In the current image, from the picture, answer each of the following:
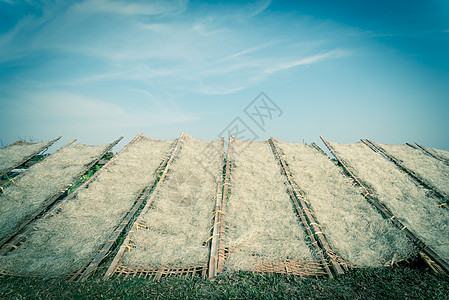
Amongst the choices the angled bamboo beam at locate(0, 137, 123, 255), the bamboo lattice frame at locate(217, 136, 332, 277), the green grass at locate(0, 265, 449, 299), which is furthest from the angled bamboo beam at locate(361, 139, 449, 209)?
the angled bamboo beam at locate(0, 137, 123, 255)

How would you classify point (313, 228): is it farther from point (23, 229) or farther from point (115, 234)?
point (23, 229)

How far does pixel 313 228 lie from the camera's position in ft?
14.0

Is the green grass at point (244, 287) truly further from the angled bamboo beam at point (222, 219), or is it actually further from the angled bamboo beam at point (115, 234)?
the angled bamboo beam at point (222, 219)

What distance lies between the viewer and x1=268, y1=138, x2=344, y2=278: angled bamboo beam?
3506 mm

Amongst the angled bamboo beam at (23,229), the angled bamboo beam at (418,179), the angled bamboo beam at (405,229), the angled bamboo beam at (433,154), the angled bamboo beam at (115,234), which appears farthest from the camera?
the angled bamboo beam at (433,154)

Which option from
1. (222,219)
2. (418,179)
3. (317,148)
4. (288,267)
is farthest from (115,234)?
(418,179)

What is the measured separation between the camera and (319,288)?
10.0 feet

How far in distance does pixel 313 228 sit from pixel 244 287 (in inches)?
76.7

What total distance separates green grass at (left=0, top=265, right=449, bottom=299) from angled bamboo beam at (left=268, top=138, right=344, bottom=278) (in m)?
0.24

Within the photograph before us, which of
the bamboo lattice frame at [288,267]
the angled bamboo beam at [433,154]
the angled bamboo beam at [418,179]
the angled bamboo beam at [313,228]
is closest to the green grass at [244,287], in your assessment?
the bamboo lattice frame at [288,267]

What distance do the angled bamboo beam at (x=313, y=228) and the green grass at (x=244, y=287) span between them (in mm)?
245

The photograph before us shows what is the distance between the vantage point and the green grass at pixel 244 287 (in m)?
2.91

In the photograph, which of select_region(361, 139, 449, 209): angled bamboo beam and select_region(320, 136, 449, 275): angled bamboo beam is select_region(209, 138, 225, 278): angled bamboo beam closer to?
select_region(320, 136, 449, 275): angled bamboo beam

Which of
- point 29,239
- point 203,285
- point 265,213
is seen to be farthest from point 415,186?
point 29,239
